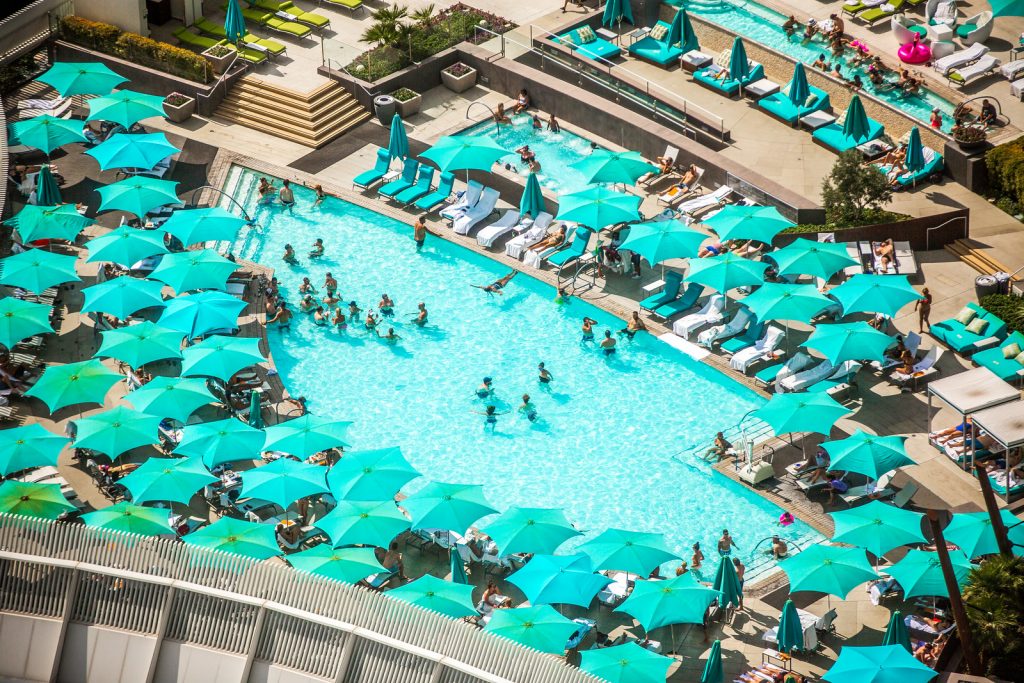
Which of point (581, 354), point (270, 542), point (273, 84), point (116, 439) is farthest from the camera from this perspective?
point (273, 84)

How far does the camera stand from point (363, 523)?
2848 cm

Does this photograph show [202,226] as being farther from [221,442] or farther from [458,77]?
[458,77]

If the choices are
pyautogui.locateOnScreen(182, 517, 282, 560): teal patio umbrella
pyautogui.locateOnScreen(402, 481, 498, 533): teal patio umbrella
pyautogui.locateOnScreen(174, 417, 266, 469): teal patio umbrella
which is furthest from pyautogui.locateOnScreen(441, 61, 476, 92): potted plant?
pyautogui.locateOnScreen(182, 517, 282, 560): teal patio umbrella

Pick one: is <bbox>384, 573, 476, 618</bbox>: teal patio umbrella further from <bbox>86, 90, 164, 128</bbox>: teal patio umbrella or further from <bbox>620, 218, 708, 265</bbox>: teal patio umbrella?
<bbox>86, 90, 164, 128</bbox>: teal patio umbrella

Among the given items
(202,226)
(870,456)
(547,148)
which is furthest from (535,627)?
(547,148)

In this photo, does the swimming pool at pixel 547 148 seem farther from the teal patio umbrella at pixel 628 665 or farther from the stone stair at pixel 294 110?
the teal patio umbrella at pixel 628 665

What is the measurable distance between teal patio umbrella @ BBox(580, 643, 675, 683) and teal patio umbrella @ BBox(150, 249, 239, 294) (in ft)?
48.2

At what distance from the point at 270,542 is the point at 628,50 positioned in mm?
22689

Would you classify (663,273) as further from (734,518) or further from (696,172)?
(734,518)

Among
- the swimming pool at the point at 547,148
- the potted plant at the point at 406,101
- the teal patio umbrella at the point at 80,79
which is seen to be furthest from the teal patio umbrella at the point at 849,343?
the teal patio umbrella at the point at 80,79

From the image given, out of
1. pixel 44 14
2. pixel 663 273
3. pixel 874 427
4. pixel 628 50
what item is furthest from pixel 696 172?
pixel 44 14

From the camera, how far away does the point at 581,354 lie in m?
35.2

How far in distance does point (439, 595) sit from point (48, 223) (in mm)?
16805

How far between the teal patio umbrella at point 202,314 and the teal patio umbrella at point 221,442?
3.58 m
